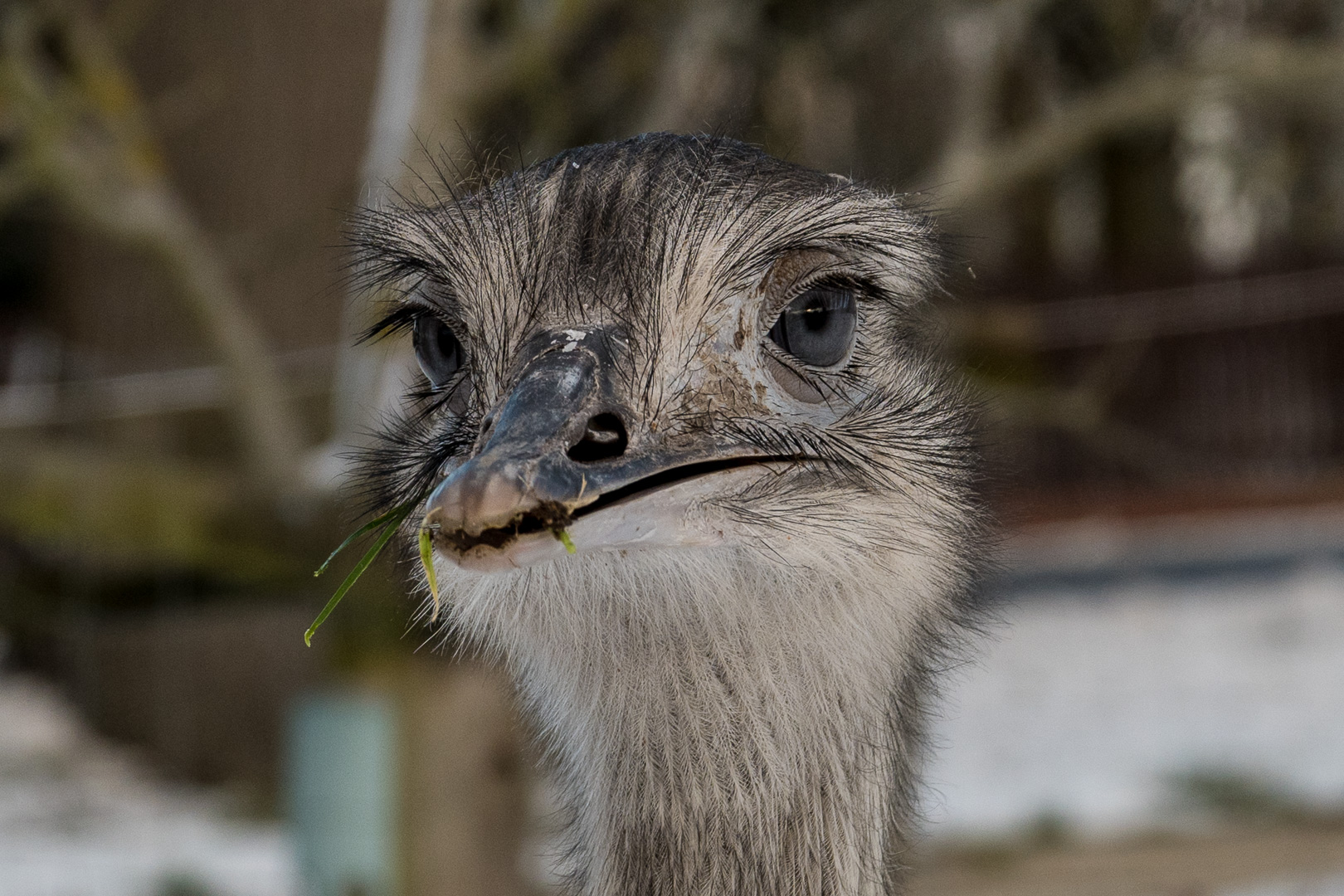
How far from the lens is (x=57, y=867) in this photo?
4980 millimetres

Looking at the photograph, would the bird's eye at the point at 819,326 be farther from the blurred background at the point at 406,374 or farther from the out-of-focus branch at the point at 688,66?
the out-of-focus branch at the point at 688,66

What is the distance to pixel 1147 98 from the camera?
3836mm

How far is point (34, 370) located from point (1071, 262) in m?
5.80

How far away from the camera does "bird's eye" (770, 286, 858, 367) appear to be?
147 centimetres

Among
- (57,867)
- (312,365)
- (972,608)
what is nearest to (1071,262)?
(312,365)

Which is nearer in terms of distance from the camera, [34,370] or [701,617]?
[701,617]

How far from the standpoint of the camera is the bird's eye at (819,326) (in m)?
1.47

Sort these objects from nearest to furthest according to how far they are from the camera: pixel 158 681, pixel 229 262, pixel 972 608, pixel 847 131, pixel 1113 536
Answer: pixel 972 608, pixel 229 262, pixel 847 131, pixel 158 681, pixel 1113 536

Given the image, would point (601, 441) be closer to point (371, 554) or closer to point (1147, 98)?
point (371, 554)

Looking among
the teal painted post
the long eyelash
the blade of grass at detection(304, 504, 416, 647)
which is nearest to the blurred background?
the teal painted post

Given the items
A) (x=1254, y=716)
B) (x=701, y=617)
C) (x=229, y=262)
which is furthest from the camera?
(x=1254, y=716)

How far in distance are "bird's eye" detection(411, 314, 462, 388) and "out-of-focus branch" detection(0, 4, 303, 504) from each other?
1.84 metres

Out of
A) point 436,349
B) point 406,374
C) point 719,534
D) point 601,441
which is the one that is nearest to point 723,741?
point 719,534

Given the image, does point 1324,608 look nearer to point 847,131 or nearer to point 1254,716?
point 1254,716
